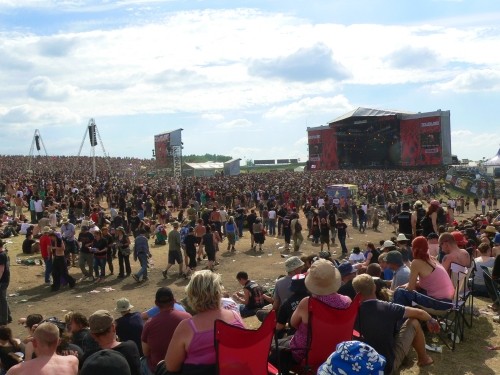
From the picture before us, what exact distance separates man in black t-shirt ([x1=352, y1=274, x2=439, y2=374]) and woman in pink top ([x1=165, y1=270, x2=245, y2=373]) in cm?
143

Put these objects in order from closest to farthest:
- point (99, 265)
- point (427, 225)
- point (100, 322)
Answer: point (100, 322) < point (427, 225) < point (99, 265)

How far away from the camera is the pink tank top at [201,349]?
363cm

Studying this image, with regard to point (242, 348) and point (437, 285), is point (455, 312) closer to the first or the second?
point (437, 285)

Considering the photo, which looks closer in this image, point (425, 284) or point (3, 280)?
point (425, 284)

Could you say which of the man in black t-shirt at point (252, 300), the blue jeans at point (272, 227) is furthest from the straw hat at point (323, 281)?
the blue jeans at point (272, 227)

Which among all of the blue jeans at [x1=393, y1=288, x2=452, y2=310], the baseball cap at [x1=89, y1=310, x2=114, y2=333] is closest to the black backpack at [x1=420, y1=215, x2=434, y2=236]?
Answer: the blue jeans at [x1=393, y1=288, x2=452, y2=310]

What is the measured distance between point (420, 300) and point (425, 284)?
24 centimetres

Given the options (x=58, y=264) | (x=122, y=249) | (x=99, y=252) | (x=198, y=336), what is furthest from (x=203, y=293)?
(x=122, y=249)

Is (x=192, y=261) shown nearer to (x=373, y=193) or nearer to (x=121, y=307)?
(x=121, y=307)

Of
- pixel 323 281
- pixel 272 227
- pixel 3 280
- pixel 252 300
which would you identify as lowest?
pixel 272 227

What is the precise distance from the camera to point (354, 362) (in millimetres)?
2422

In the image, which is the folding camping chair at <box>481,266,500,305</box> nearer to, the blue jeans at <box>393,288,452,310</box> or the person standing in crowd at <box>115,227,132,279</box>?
the blue jeans at <box>393,288,452,310</box>

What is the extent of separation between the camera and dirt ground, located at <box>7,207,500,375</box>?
5512 mm

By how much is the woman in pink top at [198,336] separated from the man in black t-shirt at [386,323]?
1434 millimetres
